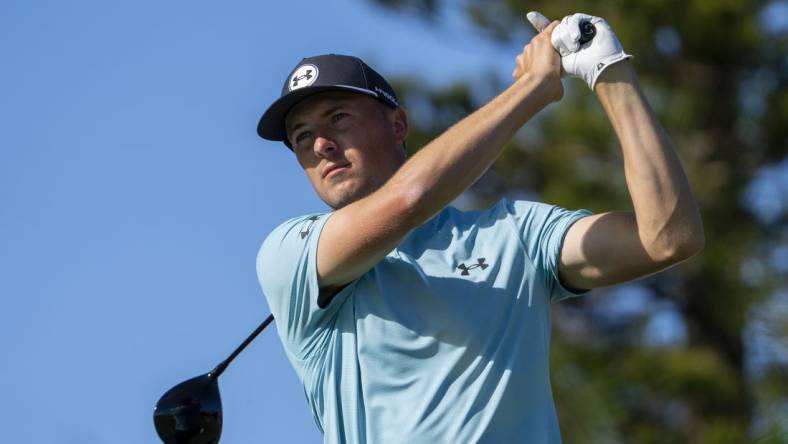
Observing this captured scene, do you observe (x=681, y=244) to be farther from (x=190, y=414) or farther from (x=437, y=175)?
(x=190, y=414)

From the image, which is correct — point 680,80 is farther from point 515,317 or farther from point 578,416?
point 515,317

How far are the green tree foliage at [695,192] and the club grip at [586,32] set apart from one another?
473 inches

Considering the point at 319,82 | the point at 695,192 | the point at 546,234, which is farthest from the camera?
the point at 695,192

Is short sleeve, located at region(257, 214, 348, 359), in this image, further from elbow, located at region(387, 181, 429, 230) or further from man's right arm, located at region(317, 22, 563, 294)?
elbow, located at region(387, 181, 429, 230)

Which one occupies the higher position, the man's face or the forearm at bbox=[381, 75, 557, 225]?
the man's face

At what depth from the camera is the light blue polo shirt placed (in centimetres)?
460

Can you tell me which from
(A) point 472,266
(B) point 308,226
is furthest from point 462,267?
(B) point 308,226

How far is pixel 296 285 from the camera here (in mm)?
4934

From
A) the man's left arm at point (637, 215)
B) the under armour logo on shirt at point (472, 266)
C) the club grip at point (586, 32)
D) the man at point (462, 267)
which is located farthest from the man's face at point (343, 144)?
the club grip at point (586, 32)

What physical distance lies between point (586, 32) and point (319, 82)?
2.72 ft

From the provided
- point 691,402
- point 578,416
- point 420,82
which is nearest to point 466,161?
point 578,416

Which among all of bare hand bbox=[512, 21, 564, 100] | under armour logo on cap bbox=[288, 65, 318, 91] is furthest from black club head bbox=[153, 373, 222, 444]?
bare hand bbox=[512, 21, 564, 100]

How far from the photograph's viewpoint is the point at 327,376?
486 cm

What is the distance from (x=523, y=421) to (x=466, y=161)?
694 mm
